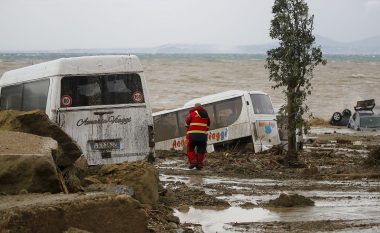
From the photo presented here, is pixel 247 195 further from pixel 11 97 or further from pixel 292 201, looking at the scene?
pixel 11 97

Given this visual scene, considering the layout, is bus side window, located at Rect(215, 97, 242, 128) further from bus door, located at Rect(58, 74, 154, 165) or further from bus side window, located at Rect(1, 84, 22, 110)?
bus door, located at Rect(58, 74, 154, 165)

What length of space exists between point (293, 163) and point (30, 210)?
435 inches

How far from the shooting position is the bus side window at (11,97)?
15.0 metres

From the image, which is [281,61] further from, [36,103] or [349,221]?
[349,221]

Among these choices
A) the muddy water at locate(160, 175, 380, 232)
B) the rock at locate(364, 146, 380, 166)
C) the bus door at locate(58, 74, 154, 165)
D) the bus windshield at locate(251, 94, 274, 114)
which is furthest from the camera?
the bus windshield at locate(251, 94, 274, 114)

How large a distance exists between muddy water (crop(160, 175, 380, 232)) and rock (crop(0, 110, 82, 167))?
171 centimetres

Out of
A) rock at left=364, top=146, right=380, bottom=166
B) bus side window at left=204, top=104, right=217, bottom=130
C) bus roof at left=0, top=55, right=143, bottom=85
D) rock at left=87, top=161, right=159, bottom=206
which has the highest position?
bus roof at left=0, top=55, right=143, bottom=85

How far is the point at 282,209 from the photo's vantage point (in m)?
10.8

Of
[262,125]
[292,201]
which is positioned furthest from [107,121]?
[262,125]

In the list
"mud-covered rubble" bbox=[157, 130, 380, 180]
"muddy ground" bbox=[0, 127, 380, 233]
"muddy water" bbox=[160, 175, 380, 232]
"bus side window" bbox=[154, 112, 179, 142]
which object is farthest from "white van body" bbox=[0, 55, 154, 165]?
"bus side window" bbox=[154, 112, 179, 142]

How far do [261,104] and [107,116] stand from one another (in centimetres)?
900

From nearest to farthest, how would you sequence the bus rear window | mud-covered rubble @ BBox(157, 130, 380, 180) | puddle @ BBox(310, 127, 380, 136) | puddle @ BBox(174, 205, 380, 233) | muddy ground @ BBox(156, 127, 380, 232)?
muddy ground @ BBox(156, 127, 380, 232), puddle @ BBox(174, 205, 380, 233), the bus rear window, mud-covered rubble @ BBox(157, 130, 380, 180), puddle @ BBox(310, 127, 380, 136)

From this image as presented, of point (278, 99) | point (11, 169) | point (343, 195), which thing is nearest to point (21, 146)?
point (11, 169)

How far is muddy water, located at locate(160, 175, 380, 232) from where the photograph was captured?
9.93m
